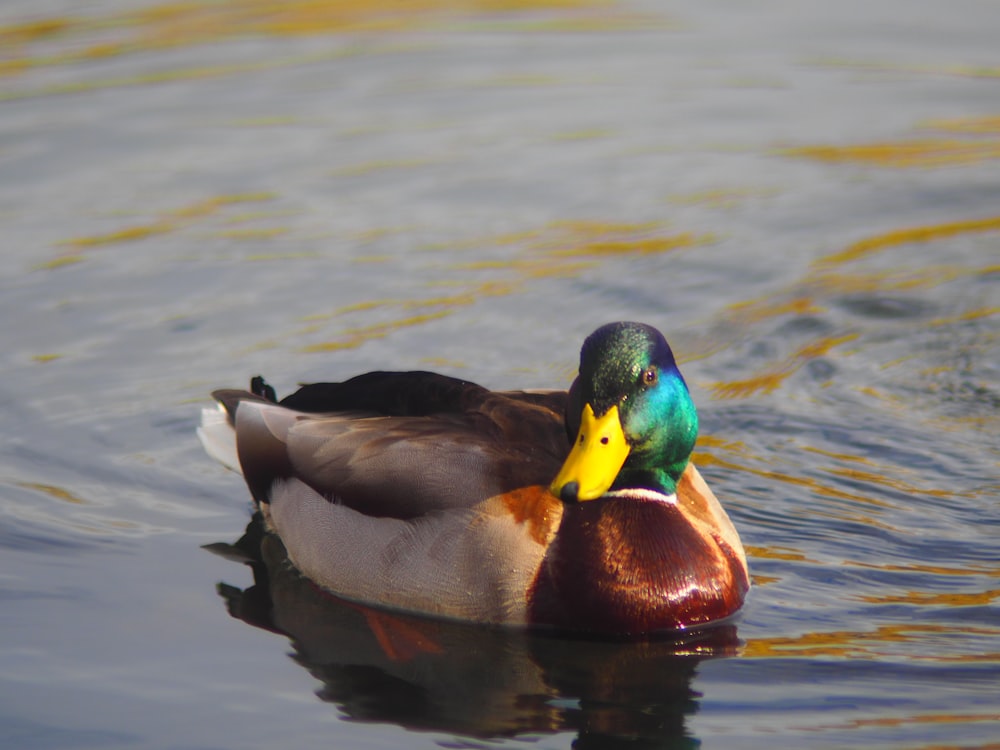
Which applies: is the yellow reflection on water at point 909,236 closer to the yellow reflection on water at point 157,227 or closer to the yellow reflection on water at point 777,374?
the yellow reflection on water at point 777,374

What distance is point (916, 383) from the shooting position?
8.55 m

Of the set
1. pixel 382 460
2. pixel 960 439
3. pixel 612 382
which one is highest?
pixel 612 382

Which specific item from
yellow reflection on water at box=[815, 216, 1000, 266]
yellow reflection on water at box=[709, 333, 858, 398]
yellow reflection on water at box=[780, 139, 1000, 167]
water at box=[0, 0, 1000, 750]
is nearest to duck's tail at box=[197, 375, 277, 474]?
water at box=[0, 0, 1000, 750]

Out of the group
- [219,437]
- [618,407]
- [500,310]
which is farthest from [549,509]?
[500,310]

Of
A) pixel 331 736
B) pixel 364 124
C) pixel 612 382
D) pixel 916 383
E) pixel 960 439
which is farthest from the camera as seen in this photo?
pixel 364 124

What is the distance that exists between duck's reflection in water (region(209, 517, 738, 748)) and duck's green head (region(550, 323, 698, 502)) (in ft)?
2.11

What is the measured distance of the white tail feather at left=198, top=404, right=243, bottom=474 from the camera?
7.38m

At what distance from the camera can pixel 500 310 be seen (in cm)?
978

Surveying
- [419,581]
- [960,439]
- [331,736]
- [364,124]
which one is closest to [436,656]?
[419,581]

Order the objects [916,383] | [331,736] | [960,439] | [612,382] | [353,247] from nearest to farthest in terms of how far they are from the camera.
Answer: [331,736] → [612,382] → [960,439] → [916,383] → [353,247]

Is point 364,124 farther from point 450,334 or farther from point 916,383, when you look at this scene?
point 916,383

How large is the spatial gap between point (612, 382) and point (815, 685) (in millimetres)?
1275

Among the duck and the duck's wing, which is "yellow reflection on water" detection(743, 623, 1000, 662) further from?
the duck's wing

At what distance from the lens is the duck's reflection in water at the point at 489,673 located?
214 inches
